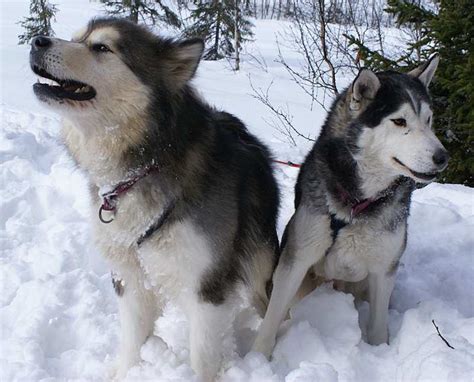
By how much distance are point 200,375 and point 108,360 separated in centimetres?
62

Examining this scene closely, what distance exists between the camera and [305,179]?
2877 mm

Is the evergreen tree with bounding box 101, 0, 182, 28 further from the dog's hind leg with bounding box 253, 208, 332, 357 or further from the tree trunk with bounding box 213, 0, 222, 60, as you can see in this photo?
the dog's hind leg with bounding box 253, 208, 332, 357

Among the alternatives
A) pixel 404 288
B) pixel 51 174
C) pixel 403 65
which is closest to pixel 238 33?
pixel 403 65

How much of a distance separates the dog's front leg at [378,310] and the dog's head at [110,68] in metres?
1.55

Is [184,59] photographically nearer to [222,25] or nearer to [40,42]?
[40,42]

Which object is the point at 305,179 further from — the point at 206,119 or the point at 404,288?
the point at 404,288

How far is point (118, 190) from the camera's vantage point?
2.36 metres

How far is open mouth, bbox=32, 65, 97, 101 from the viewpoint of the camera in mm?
2172

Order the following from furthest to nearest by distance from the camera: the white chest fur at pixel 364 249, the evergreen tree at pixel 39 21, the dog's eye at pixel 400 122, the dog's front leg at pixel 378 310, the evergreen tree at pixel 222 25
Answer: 1. the evergreen tree at pixel 222 25
2. the evergreen tree at pixel 39 21
3. the dog's front leg at pixel 378 310
4. the white chest fur at pixel 364 249
5. the dog's eye at pixel 400 122

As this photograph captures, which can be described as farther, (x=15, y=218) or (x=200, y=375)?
(x=15, y=218)

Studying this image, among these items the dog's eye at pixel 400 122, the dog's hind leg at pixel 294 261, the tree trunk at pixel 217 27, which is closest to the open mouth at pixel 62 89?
the dog's hind leg at pixel 294 261

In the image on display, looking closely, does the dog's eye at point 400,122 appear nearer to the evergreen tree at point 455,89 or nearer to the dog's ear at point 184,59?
the dog's ear at point 184,59

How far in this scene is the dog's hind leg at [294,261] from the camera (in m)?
2.68

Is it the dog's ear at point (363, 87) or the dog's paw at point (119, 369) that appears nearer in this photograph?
the dog's ear at point (363, 87)
